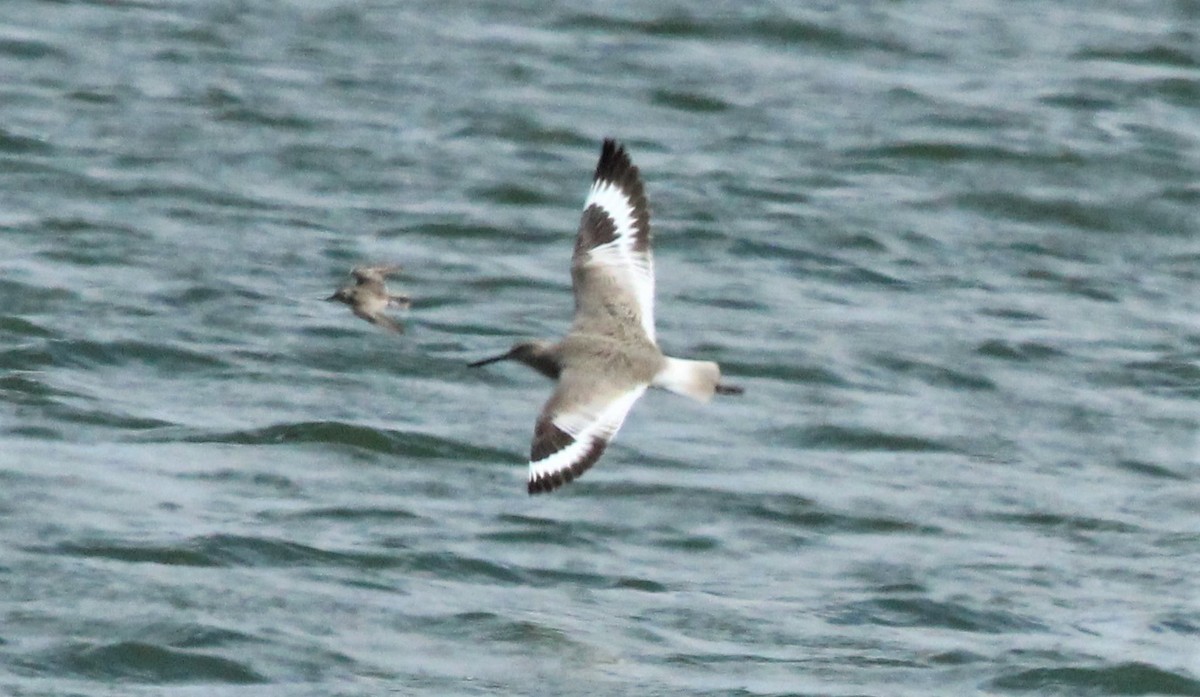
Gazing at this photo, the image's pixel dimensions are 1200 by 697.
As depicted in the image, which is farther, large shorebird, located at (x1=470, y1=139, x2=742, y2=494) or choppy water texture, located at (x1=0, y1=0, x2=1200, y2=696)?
choppy water texture, located at (x1=0, y1=0, x2=1200, y2=696)

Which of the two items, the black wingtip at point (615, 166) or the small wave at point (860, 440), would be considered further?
the small wave at point (860, 440)

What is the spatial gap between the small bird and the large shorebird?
0.93 m

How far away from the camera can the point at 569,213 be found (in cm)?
1434

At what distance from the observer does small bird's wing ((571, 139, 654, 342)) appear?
27.6 ft

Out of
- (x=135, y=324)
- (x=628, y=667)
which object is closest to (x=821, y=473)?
(x=628, y=667)

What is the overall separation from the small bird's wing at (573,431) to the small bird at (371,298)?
173cm

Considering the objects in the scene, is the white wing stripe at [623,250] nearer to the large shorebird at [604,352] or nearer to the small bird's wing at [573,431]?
the large shorebird at [604,352]

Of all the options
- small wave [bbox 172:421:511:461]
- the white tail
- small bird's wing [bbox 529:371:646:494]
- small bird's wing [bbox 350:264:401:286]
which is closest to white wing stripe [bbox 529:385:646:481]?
small bird's wing [bbox 529:371:646:494]

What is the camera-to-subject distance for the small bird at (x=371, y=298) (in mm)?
9406

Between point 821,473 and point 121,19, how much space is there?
312 inches

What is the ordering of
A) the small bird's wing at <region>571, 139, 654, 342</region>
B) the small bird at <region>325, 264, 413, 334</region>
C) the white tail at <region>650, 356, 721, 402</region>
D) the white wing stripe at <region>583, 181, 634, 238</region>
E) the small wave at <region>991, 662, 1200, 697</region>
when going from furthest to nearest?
the small bird at <region>325, 264, 413, 334</region>
the small wave at <region>991, 662, 1200, 697</region>
the white wing stripe at <region>583, 181, 634, 238</region>
the small bird's wing at <region>571, 139, 654, 342</region>
the white tail at <region>650, 356, 721, 402</region>

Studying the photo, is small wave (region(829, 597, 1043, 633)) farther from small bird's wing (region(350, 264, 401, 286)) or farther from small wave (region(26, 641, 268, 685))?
small wave (region(26, 641, 268, 685))

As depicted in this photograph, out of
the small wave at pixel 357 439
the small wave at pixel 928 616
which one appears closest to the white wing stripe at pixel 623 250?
the small wave at pixel 928 616

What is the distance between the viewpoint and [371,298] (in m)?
9.66
